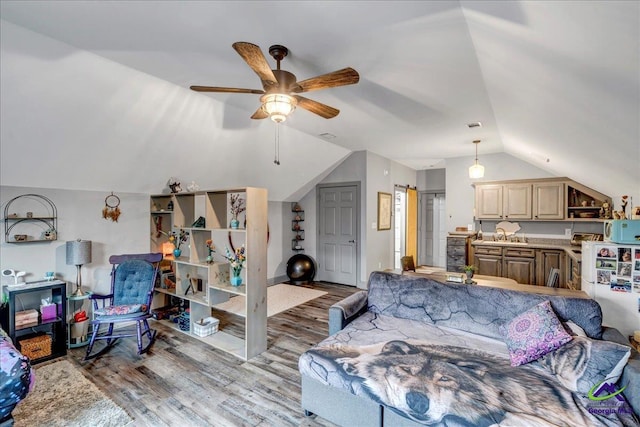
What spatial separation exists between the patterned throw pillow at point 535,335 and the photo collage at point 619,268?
0.63 meters

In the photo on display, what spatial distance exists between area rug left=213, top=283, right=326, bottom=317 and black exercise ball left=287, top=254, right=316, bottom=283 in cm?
24

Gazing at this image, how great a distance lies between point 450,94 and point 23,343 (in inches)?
191

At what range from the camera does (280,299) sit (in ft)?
16.4

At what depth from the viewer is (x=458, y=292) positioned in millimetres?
2660

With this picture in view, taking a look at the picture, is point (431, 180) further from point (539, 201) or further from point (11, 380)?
point (11, 380)

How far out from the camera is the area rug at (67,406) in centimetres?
208

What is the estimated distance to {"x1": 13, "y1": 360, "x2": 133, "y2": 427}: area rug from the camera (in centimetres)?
208

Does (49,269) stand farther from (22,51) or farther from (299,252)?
(299,252)

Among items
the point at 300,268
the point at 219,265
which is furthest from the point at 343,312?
the point at 300,268

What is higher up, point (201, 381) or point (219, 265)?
point (219, 265)

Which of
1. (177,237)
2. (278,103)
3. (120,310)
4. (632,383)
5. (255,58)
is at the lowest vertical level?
(120,310)

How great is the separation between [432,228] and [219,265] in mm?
6037

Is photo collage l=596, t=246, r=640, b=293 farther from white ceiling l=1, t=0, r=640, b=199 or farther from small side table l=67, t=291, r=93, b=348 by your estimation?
small side table l=67, t=291, r=93, b=348

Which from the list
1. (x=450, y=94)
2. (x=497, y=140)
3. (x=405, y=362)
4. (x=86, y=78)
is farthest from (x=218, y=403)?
(x=497, y=140)
